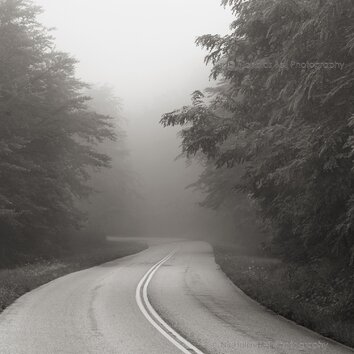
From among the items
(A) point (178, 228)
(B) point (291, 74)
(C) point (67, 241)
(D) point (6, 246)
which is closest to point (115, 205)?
(C) point (67, 241)

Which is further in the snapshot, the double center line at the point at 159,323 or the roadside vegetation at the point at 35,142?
the roadside vegetation at the point at 35,142

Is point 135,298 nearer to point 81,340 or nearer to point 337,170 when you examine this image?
point 81,340

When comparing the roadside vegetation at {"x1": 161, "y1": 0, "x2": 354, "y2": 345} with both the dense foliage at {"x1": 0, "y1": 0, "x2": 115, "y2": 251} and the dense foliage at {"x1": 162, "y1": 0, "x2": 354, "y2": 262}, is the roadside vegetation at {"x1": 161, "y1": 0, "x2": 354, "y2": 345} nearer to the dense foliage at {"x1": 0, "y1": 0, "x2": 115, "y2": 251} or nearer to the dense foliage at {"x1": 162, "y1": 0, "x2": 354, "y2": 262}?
the dense foliage at {"x1": 162, "y1": 0, "x2": 354, "y2": 262}

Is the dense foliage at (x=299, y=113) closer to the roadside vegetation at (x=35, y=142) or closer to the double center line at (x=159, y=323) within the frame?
the double center line at (x=159, y=323)

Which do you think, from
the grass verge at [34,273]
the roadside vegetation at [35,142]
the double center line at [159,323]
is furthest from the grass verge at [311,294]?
the roadside vegetation at [35,142]

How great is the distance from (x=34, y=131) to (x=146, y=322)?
16.1 m

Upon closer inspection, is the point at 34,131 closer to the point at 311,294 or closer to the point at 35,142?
the point at 35,142

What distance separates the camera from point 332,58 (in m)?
11.2

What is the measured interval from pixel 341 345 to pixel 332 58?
20.9ft

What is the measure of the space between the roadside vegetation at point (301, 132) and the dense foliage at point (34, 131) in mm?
11064

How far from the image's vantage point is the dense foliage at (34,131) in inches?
900

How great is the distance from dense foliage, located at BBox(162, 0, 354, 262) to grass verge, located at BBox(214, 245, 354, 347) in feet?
2.66

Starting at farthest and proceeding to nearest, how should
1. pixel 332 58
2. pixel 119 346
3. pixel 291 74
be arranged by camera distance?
pixel 291 74
pixel 332 58
pixel 119 346

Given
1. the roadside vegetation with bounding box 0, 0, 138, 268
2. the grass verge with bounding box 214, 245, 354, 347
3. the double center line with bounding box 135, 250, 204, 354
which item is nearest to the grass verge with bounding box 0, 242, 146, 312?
the roadside vegetation with bounding box 0, 0, 138, 268
